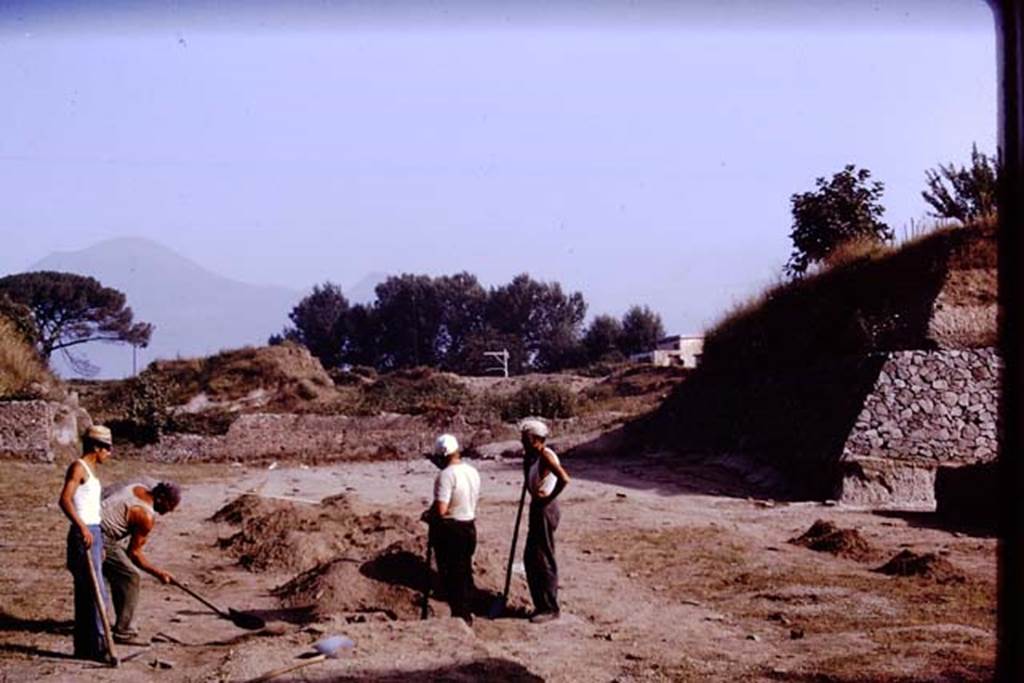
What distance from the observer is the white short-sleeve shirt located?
998 centimetres

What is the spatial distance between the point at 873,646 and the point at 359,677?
14.3 ft

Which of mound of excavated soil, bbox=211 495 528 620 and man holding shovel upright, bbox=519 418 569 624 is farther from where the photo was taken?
mound of excavated soil, bbox=211 495 528 620

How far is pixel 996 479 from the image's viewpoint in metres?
15.7

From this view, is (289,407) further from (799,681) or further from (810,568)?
(799,681)

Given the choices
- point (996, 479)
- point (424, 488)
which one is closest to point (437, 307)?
point (424, 488)

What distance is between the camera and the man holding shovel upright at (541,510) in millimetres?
10391

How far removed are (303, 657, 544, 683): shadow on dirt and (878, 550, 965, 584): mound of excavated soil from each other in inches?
231

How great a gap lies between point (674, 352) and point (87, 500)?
2356 inches

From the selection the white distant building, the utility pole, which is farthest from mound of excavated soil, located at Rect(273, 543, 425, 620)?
the utility pole

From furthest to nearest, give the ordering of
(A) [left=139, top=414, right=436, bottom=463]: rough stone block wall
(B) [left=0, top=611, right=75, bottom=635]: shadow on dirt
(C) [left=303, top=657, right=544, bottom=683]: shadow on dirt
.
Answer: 1. (A) [left=139, top=414, right=436, bottom=463]: rough stone block wall
2. (B) [left=0, top=611, right=75, bottom=635]: shadow on dirt
3. (C) [left=303, top=657, right=544, bottom=683]: shadow on dirt

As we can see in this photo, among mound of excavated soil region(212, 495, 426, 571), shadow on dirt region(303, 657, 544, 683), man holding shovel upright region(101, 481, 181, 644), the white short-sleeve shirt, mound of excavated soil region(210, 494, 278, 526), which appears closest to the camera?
shadow on dirt region(303, 657, 544, 683)

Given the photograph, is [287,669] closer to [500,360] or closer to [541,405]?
[541,405]

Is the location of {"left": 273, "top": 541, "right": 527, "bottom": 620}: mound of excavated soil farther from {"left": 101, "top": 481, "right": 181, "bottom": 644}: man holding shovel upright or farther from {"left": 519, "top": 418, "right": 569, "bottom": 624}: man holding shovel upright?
{"left": 101, "top": 481, "right": 181, "bottom": 644}: man holding shovel upright

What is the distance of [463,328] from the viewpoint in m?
87.3
